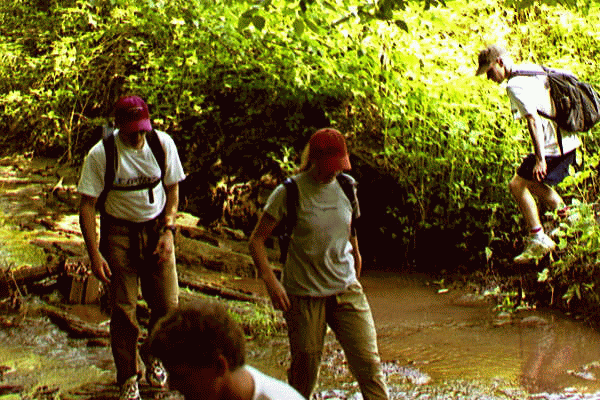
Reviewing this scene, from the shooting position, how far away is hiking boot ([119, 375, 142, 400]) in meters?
4.92

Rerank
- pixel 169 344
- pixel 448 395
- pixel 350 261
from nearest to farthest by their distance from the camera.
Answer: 1. pixel 169 344
2. pixel 350 261
3. pixel 448 395

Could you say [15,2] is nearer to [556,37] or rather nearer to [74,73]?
[74,73]

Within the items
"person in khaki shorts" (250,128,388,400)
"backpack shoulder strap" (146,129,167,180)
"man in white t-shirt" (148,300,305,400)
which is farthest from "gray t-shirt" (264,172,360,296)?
"man in white t-shirt" (148,300,305,400)

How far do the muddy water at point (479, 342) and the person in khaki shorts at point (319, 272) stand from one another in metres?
1.80

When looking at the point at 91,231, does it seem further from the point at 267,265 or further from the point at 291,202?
the point at 291,202

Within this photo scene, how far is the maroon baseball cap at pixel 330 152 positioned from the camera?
388cm

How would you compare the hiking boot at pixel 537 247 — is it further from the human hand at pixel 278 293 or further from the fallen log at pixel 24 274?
the fallen log at pixel 24 274

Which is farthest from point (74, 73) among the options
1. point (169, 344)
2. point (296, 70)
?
point (169, 344)

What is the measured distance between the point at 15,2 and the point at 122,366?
927cm

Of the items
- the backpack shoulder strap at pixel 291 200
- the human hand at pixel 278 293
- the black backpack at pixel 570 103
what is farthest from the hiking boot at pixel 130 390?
the black backpack at pixel 570 103

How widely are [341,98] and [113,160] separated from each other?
4.98 meters

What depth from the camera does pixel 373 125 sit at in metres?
9.20

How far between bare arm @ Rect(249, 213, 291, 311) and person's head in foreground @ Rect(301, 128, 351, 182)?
14.4 inches

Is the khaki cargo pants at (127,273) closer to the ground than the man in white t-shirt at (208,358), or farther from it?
closer to the ground
